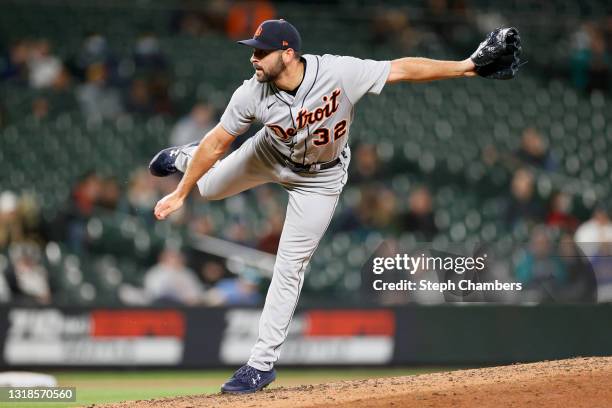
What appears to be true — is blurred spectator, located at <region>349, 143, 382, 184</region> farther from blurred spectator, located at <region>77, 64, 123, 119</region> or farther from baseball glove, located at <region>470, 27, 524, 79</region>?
baseball glove, located at <region>470, 27, 524, 79</region>

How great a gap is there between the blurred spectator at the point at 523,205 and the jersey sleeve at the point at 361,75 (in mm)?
5793

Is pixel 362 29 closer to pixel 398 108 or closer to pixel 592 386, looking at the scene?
pixel 398 108

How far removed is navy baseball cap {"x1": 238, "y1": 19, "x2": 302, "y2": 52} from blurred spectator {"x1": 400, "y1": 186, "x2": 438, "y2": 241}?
5.43 meters

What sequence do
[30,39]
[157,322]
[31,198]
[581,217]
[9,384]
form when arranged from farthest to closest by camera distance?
1. [30,39]
2. [581,217]
3. [31,198]
4. [157,322]
5. [9,384]

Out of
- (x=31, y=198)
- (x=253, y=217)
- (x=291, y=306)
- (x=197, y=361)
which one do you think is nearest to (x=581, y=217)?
(x=253, y=217)

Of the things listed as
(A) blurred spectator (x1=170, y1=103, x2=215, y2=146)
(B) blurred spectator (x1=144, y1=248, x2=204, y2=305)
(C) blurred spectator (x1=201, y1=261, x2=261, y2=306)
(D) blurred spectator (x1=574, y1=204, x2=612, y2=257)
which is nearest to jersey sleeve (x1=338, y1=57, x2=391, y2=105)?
(C) blurred spectator (x1=201, y1=261, x2=261, y2=306)

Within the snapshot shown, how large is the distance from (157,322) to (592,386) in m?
4.65

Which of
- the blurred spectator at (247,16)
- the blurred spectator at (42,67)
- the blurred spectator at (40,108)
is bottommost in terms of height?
the blurred spectator at (40,108)

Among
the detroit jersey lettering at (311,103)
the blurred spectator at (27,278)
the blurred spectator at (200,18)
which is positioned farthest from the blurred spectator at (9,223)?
the detroit jersey lettering at (311,103)

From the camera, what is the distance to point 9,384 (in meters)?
7.21

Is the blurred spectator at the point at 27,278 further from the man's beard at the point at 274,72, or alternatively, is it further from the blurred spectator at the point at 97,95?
the man's beard at the point at 274,72

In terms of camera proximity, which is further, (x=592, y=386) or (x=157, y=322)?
(x=157, y=322)

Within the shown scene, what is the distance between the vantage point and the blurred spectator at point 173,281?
8852 millimetres

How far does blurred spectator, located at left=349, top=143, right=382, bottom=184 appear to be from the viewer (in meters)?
10.5
